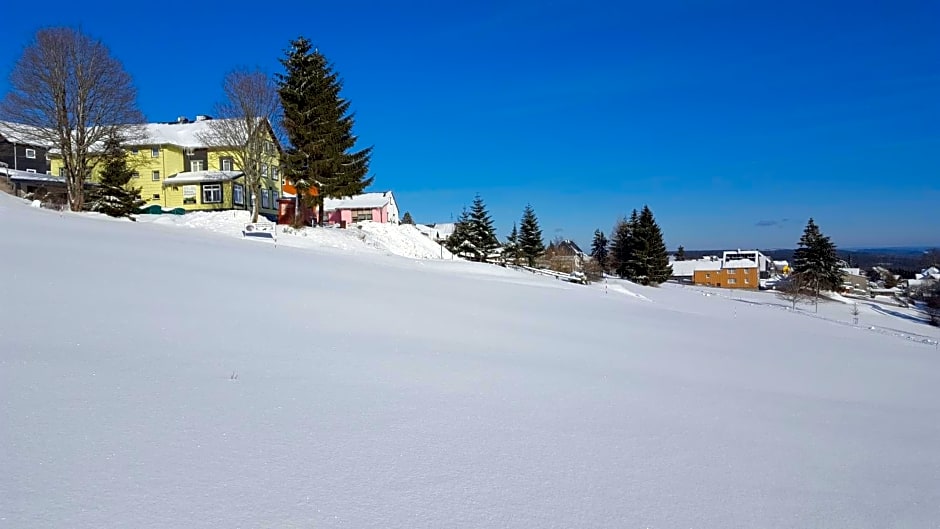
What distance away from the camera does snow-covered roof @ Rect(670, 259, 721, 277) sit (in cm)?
8294

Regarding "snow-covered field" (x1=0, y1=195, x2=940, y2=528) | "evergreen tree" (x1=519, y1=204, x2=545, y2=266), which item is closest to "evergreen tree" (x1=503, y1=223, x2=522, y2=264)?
"evergreen tree" (x1=519, y1=204, x2=545, y2=266)

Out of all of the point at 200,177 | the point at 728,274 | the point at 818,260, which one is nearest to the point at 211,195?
the point at 200,177

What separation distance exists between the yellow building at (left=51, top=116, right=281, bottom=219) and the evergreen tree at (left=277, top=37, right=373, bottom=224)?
7.34 m

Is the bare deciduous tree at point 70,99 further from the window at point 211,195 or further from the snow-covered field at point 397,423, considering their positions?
the snow-covered field at point 397,423

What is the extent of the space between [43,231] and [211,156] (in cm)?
2918

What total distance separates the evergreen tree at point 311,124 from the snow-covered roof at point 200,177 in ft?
30.4

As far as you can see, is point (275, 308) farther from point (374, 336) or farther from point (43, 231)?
point (43, 231)

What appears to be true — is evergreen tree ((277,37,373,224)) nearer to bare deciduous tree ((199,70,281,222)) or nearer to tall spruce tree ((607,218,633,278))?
bare deciduous tree ((199,70,281,222))

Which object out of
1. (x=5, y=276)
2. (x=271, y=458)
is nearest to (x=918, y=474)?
(x=271, y=458)

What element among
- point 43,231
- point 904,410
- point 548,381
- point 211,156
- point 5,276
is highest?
point 211,156

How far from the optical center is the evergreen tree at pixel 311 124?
92.3 feet

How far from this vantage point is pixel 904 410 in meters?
5.65

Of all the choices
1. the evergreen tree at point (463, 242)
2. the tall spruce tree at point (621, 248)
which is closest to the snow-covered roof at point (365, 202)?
the evergreen tree at point (463, 242)

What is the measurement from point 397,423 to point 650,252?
48.3m
